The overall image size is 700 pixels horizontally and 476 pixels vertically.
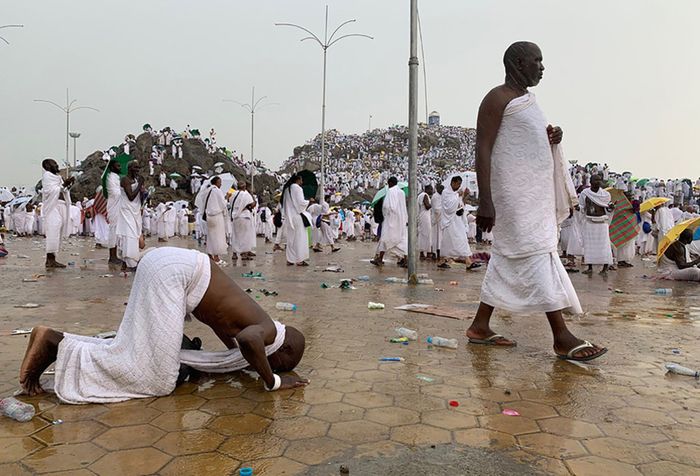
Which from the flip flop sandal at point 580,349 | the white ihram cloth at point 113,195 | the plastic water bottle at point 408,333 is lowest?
the plastic water bottle at point 408,333

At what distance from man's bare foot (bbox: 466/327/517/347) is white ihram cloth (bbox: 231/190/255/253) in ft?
28.9

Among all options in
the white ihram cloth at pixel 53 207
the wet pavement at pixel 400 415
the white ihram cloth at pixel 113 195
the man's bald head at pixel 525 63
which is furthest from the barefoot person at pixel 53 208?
the man's bald head at pixel 525 63

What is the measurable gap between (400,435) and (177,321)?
4.35ft

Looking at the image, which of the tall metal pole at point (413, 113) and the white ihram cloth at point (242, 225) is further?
the white ihram cloth at point (242, 225)

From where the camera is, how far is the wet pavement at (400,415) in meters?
2.25

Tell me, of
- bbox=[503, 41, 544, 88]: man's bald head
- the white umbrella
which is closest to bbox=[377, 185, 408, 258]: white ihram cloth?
bbox=[503, 41, 544, 88]: man's bald head

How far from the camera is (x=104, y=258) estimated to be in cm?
1306

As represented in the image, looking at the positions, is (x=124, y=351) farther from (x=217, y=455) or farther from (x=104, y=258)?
(x=104, y=258)

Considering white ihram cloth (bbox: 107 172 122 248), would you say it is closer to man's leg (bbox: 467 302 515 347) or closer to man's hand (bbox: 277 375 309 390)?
man's leg (bbox: 467 302 515 347)

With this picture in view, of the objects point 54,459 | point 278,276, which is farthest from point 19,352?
point 278,276

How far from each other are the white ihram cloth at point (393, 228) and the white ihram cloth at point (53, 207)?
629 centimetres

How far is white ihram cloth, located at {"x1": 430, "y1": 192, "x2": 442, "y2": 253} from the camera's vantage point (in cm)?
1321

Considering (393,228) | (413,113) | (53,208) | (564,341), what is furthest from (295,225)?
(564,341)

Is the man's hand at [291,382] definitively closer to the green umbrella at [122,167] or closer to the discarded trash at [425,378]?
the discarded trash at [425,378]
